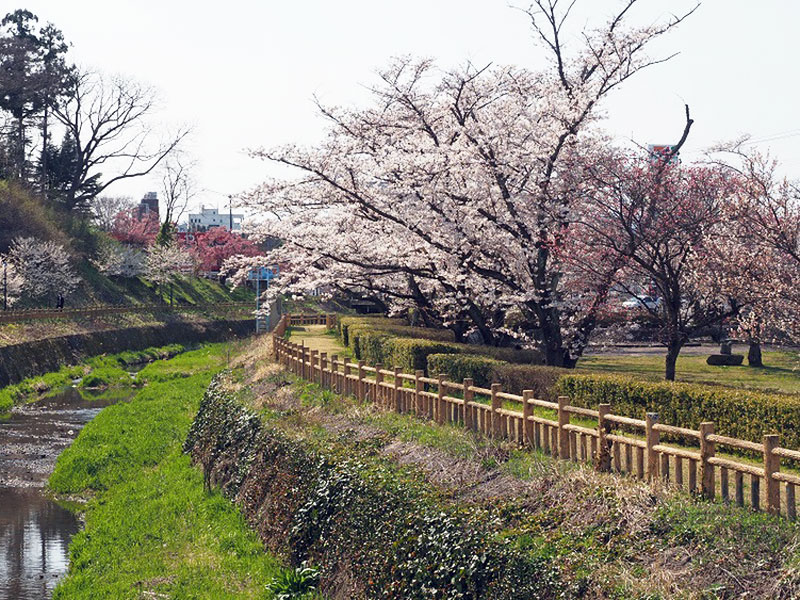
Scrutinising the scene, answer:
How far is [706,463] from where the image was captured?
9320 millimetres

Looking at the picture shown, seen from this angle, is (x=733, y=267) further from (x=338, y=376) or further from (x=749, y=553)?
(x=749, y=553)

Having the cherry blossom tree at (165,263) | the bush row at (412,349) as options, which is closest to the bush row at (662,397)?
the bush row at (412,349)

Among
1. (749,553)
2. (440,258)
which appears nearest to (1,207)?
(440,258)

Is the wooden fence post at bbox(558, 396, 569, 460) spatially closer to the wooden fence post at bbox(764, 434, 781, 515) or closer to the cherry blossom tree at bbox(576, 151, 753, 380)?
the wooden fence post at bbox(764, 434, 781, 515)

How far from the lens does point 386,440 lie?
14.3 m

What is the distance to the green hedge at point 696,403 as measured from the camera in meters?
12.1

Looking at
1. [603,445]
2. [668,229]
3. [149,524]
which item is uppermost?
[668,229]

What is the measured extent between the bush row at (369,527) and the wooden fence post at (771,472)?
2.15 m

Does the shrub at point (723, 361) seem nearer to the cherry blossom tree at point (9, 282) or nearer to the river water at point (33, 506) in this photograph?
the river water at point (33, 506)

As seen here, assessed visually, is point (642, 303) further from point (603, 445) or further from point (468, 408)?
point (603, 445)

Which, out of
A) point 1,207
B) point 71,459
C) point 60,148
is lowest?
point 71,459

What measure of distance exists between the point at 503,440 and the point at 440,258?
9906mm

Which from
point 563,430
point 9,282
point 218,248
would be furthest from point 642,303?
point 218,248

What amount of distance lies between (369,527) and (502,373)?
7.11m
